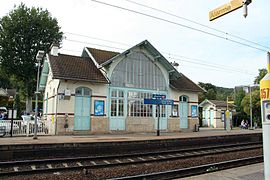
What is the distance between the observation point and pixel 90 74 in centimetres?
2100

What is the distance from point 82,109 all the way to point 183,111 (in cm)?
1046

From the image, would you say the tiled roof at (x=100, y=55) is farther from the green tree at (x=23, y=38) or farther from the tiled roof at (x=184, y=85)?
the green tree at (x=23, y=38)

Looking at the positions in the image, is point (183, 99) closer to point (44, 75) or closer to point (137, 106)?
point (137, 106)

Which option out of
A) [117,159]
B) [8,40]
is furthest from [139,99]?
[8,40]

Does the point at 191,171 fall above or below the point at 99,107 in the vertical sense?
below

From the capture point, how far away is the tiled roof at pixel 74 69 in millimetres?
19453

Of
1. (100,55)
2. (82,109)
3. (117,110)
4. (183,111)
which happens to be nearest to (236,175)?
(82,109)

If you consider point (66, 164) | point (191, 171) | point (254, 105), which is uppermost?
point (254, 105)

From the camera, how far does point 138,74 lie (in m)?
23.5

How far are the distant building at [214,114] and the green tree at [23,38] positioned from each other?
2377cm

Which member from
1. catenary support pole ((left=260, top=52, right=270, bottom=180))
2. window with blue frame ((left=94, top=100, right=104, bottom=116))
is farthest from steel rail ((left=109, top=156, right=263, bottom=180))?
window with blue frame ((left=94, top=100, right=104, bottom=116))

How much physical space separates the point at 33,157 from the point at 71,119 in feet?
26.1

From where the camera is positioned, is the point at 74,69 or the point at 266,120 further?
the point at 74,69

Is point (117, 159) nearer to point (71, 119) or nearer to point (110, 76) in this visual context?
point (71, 119)
